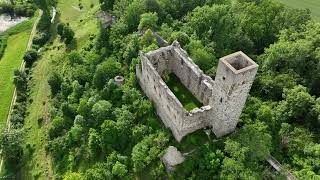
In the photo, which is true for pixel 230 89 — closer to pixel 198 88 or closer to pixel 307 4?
pixel 198 88

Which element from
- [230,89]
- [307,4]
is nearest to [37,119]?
[230,89]

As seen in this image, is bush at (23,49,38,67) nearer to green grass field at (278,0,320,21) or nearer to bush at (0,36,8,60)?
bush at (0,36,8,60)

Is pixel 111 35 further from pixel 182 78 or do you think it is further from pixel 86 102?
pixel 182 78

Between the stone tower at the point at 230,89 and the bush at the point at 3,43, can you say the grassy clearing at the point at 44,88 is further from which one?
the stone tower at the point at 230,89

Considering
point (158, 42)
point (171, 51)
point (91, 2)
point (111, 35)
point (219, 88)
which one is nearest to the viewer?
point (219, 88)

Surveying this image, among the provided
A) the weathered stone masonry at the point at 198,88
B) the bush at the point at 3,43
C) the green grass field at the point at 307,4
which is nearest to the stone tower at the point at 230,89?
the weathered stone masonry at the point at 198,88

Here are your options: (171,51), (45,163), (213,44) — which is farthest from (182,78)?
(45,163)
